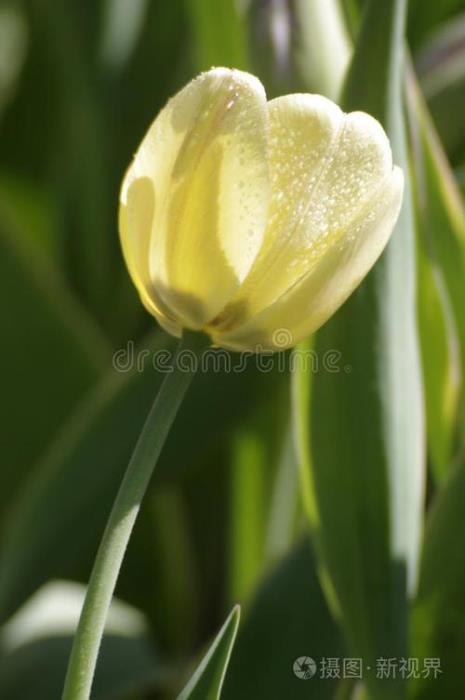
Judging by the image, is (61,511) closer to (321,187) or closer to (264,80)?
(264,80)

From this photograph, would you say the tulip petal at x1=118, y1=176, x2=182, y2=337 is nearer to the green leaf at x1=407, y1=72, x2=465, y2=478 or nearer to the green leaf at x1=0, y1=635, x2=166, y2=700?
the green leaf at x1=407, y1=72, x2=465, y2=478

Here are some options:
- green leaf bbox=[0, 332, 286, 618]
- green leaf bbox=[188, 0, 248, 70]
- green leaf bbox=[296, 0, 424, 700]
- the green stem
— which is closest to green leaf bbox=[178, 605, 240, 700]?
the green stem

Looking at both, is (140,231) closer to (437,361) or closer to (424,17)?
(437,361)

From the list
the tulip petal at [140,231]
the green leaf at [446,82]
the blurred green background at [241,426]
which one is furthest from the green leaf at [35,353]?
the tulip petal at [140,231]

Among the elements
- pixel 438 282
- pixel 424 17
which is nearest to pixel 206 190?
pixel 438 282

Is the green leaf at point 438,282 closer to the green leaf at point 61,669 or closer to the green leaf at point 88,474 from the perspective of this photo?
the green leaf at point 88,474

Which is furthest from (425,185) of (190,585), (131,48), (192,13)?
(131,48)
